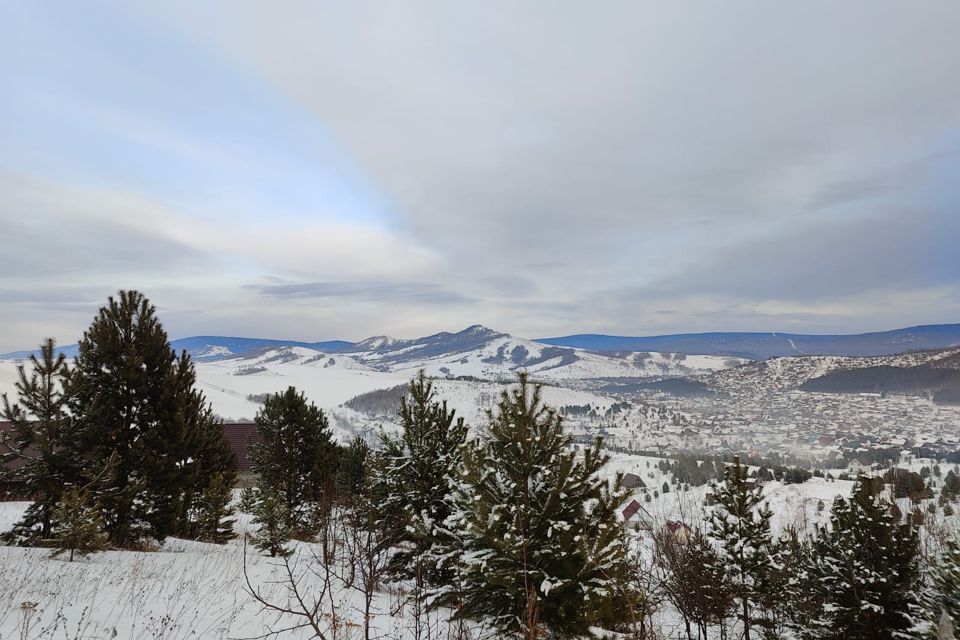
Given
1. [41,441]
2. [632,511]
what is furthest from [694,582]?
[632,511]

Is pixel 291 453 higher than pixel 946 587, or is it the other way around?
pixel 946 587

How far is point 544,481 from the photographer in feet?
26.6

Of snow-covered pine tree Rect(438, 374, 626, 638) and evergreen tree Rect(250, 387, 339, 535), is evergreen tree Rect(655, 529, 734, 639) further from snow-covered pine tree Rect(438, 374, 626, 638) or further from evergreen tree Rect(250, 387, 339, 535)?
evergreen tree Rect(250, 387, 339, 535)

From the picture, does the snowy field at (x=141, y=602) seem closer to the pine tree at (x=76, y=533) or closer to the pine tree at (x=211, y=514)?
the pine tree at (x=76, y=533)

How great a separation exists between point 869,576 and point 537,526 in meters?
13.1

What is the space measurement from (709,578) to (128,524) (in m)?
17.6

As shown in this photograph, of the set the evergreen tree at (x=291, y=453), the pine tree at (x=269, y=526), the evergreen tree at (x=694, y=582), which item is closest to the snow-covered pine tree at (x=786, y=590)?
the evergreen tree at (x=694, y=582)

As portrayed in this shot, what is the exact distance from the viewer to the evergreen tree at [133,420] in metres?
12.6

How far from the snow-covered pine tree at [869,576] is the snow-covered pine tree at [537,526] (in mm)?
11446

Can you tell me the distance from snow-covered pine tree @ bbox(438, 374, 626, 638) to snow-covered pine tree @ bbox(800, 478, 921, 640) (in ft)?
37.6

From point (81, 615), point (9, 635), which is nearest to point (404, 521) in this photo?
point (81, 615)

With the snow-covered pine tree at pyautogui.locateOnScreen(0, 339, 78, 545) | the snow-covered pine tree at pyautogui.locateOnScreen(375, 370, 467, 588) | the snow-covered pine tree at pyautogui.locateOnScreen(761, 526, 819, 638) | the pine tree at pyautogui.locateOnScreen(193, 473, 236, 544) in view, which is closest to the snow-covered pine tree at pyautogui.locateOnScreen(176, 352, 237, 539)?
the pine tree at pyautogui.locateOnScreen(193, 473, 236, 544)

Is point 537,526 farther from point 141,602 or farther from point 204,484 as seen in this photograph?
point 204,484

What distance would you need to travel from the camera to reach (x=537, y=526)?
7930 millimetres
